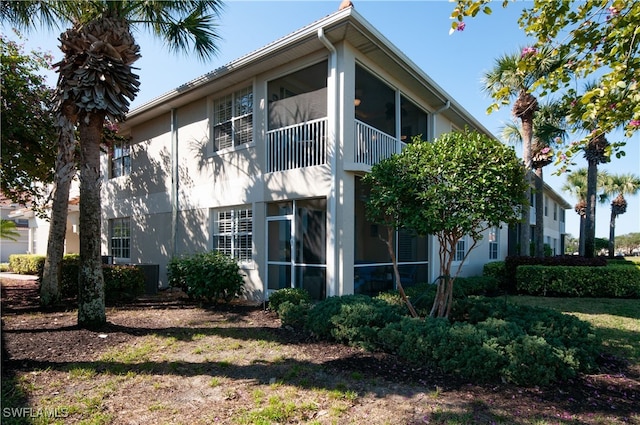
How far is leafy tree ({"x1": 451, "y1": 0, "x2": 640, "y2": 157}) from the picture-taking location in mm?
4375

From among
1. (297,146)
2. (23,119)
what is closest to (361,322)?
(297,146)

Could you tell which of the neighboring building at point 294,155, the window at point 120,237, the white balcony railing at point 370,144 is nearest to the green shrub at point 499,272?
the neighboring building at point 294,155

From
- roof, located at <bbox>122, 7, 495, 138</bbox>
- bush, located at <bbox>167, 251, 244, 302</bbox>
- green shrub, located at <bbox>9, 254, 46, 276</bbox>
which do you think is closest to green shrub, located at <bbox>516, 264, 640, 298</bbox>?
roof, located at <bbox>122, 7, 495, 138</bbox>

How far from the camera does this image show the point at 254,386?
4.44 meters

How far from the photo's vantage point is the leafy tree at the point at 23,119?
407 inches

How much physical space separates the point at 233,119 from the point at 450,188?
23.5ft

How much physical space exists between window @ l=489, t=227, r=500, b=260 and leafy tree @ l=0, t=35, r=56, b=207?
714 inches

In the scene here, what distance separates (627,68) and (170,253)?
12473mm

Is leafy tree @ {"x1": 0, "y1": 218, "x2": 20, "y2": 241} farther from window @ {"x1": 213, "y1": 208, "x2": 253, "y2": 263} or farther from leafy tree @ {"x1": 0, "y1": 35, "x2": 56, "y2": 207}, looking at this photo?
leafy tree @ {"x1": 0, "y1": 35, "x2": 56, "y2": 207}

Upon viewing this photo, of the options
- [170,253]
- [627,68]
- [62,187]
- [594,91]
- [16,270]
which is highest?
[627,68]

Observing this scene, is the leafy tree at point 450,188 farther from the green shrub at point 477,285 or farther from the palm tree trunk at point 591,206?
the palm tree trunk at point 591,206

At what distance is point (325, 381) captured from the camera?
Result: 459 centimetres

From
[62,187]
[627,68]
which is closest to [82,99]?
[62,187]

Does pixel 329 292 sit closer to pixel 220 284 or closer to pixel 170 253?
pixel 220 284
